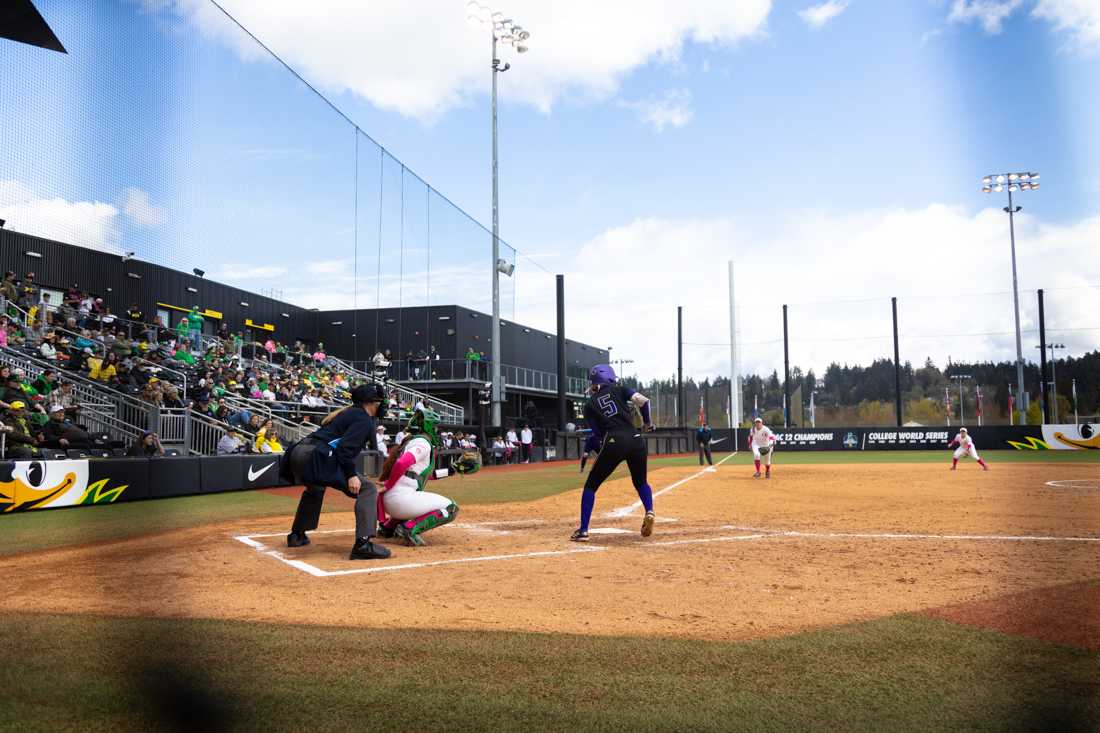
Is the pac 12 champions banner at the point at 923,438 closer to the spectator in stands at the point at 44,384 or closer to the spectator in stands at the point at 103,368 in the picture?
the spectator in stands at the point at 103,368

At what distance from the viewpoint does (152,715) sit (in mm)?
2938

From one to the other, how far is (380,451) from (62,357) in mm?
8034

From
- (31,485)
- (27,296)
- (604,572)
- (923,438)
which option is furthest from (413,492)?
(923,438)

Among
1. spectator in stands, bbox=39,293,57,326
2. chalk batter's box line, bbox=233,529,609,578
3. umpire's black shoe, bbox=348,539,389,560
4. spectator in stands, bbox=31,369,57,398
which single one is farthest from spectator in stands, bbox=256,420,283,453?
umpire's black shoe, bbox=348,539,389,560

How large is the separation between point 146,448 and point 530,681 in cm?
1410

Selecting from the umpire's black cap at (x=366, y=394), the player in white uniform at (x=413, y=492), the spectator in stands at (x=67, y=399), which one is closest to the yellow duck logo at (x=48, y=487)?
the spectator in stands at (x=67, y=399)

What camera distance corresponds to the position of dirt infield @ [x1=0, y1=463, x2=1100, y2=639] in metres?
4.71

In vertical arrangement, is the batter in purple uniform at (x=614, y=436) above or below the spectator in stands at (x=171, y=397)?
below

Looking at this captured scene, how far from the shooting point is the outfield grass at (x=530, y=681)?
2.85 meters

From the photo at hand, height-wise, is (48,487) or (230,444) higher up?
(230,444)

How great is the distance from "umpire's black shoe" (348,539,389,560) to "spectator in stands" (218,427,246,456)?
12.0 metres

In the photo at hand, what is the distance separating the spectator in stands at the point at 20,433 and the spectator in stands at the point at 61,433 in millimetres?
384

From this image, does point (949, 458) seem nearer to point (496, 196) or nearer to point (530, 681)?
point (496, 196)

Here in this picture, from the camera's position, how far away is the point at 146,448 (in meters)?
14.8
